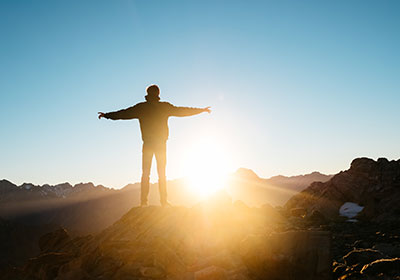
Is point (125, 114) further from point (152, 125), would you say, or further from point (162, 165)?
point (162, 165)

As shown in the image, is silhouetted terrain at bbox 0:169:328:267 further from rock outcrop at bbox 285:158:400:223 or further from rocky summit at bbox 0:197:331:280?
rocky summit at bbox 0:197:331:280

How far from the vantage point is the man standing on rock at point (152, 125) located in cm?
1086

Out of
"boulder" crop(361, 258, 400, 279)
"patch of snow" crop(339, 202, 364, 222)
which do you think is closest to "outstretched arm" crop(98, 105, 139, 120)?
"boulder" crop(361, 258, 400, 279)

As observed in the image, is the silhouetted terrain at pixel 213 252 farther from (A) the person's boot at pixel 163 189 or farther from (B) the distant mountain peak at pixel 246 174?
(B) the distant mountain peak at pixel 246 174

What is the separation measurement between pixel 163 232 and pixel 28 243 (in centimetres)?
14716

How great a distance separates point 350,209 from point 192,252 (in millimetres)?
20518

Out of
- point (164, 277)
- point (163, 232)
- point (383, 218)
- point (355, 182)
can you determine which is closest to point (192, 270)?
point (164, 277)

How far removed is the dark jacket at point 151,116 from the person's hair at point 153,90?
35cm

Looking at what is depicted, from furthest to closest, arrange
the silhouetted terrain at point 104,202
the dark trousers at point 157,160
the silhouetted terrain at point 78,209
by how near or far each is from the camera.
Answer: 1. the silhouetted terrain at point 104,202
2. the silhouetted terrain at point 78,209
3. the dark trousers at point 157,160

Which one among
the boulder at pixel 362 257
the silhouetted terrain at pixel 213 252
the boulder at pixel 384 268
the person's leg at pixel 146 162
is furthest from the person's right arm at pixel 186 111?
the boulder at pixel 384 268

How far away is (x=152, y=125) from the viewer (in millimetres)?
10891

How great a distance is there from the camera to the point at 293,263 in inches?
240

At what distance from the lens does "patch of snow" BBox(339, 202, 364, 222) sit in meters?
22.1

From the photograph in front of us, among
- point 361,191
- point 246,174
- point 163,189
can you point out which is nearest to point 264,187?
point 246,174
